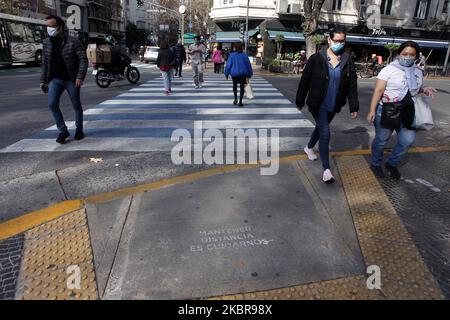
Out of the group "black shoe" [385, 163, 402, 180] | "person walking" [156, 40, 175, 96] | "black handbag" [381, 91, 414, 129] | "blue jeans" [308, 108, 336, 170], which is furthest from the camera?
"person walking" [156, 40, 175, 96]

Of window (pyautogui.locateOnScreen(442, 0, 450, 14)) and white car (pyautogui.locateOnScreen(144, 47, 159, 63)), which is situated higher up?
window (pyautogui.locateOnScreen(442, 0, 450, 14))

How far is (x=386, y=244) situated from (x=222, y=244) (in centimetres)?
133

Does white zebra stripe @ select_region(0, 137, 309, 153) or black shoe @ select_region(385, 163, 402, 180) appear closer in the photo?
black shoe @ select_region(385, 163, 402, 180)

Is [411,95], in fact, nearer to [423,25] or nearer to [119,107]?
[119,107]

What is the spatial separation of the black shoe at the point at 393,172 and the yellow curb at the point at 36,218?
11.7 feet

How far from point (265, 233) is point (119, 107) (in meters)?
6.54

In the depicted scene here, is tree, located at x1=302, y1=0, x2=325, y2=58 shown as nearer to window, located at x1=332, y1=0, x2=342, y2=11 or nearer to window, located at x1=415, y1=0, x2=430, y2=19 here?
window, located at x1=332, y1=0, x2=342, y2=11

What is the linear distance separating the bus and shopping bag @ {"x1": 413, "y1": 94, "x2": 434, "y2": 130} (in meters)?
21.0

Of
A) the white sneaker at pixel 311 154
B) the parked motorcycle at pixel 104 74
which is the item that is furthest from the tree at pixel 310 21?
the white sneaker at pixel 311 154

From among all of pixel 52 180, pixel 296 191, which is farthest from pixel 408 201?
pixel 52 180

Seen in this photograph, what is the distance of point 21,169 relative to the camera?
4.34 meters

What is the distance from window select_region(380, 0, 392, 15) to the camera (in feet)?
104

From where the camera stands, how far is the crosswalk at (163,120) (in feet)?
17.6

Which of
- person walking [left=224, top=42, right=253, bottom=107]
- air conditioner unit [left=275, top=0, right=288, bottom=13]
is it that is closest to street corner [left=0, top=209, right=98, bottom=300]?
person walking [left=224, top=42, right=253, bottom=107]
